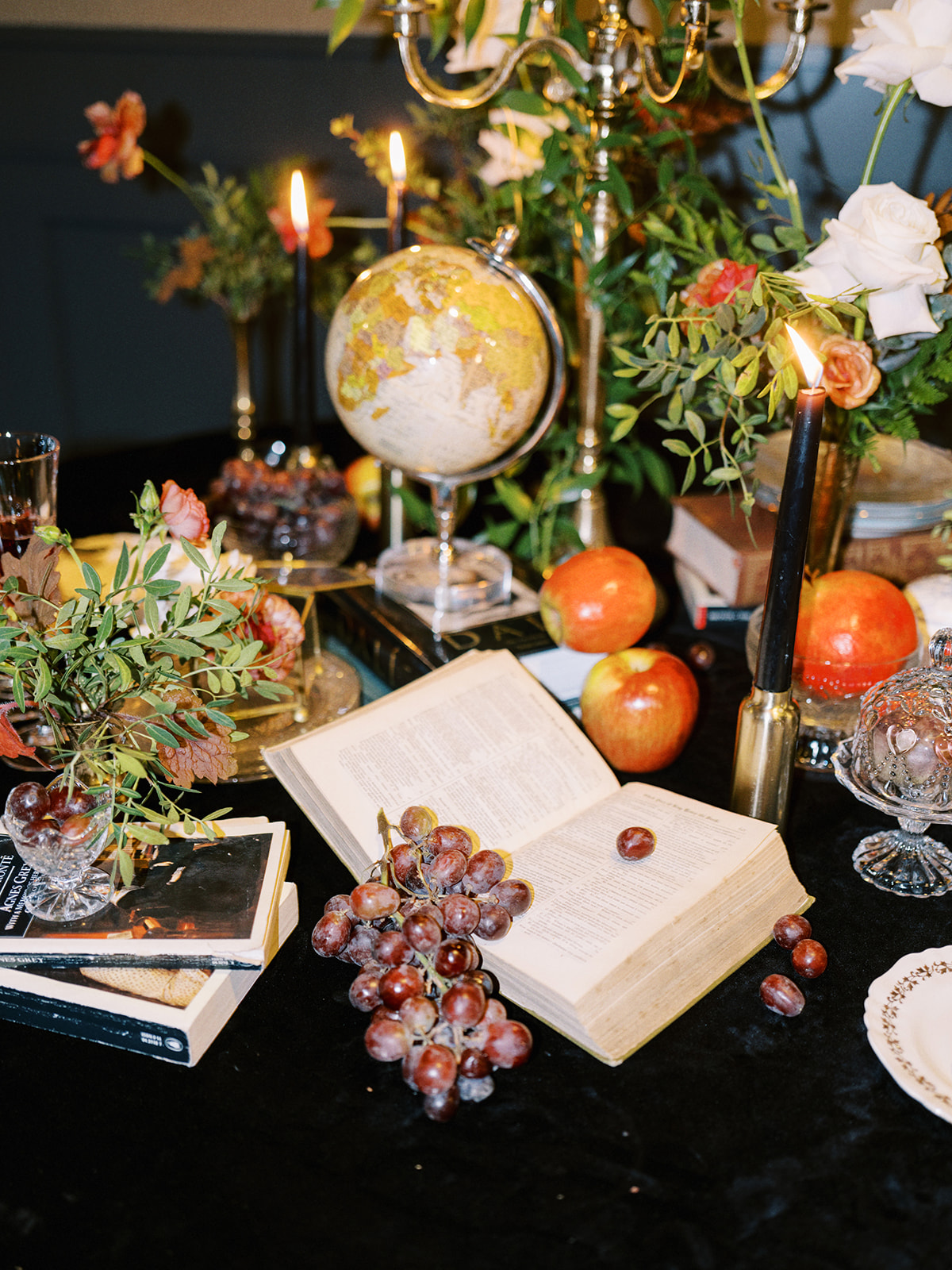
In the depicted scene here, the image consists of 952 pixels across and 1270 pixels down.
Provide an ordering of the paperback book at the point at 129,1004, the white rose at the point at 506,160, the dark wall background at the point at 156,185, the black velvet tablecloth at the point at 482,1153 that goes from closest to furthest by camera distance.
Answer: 1. the black velvet tablecloth at the point at 482,1153
2. the paperback book at the point at 129,1004
3. the white rose at the point at 506,160
4. the dark wall background at the point at 156,185

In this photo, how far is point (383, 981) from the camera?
741 mm

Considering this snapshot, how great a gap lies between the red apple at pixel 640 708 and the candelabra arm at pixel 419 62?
0.68 m

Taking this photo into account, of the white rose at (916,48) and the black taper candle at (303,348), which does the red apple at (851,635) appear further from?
the black taper candle at (303,348)

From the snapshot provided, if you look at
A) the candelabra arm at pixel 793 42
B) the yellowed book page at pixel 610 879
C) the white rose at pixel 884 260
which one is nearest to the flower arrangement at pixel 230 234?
the candelabra arm at pixel 793 42

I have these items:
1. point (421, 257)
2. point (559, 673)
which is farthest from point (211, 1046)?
point (421, 257)

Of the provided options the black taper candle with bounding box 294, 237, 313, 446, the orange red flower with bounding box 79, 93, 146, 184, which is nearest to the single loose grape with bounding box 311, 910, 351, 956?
the black taper candle with bounding box 294, 237, 313, 446

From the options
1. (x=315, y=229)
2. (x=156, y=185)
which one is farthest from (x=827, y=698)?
(x=156, y=185)

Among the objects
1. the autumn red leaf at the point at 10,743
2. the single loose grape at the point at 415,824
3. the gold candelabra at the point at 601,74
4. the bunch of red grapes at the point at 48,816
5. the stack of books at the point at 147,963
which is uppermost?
the gold candelabra at the point at 601,74

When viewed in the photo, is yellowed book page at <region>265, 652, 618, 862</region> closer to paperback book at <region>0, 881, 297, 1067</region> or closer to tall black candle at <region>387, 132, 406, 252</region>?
paperback book at <region>0, 881, 297, 1067</region>

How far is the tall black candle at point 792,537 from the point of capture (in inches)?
32.0

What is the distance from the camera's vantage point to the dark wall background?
191cm

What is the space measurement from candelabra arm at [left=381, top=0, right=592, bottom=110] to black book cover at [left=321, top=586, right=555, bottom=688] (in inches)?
23.1

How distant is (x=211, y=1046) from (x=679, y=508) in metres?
0.96

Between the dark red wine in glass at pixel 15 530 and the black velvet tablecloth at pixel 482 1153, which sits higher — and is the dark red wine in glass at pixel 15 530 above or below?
above
